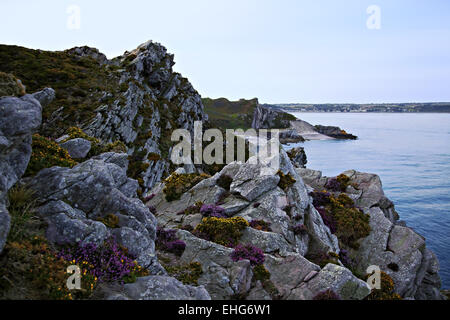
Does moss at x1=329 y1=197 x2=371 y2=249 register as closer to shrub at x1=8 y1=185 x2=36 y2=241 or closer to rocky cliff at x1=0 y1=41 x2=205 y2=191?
shrub at x1=8 y1=185 x2=36 y2=241

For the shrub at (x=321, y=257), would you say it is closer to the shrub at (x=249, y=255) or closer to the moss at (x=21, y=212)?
the shrub at (x=249, y=255)

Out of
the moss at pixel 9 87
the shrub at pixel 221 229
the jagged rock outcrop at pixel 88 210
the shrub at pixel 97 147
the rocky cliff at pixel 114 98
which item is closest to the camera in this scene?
the jagged rock outcrop at pixel 88 210

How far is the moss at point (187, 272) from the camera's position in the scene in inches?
467

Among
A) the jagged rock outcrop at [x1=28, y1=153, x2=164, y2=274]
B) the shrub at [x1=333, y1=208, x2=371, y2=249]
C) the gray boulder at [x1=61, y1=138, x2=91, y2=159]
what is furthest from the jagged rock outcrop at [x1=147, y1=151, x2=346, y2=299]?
the gray boulder at [x1=61, y1=138, x2=91, y2=159]

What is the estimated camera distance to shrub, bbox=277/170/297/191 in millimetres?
22078

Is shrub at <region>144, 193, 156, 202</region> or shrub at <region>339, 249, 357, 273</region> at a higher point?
shrub at <region>144, 193, 156, 202</region>

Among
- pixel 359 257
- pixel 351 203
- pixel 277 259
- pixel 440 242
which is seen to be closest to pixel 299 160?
pixel 440 242

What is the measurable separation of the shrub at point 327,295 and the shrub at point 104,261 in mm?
7617

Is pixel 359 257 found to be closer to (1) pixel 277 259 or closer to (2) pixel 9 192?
(1) pixel 277 259

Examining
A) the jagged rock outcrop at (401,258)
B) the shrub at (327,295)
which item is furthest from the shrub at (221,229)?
the jagged rock outcrop at (401,258)

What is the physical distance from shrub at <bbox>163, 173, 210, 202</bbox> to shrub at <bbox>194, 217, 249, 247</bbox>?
7.11m

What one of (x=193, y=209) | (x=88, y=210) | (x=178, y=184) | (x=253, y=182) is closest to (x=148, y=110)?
(x=178, y=184)

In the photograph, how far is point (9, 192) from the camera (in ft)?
31.7

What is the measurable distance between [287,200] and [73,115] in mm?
30588
